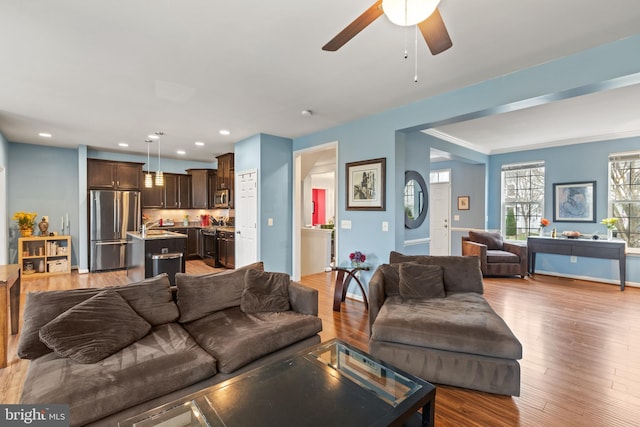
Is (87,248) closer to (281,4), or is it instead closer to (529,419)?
(281,4)

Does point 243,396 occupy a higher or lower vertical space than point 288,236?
lower

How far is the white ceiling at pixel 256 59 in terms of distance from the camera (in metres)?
1.99

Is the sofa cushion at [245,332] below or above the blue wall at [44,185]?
below

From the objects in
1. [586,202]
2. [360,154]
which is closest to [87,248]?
[360,154]

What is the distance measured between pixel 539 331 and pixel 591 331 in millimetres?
566

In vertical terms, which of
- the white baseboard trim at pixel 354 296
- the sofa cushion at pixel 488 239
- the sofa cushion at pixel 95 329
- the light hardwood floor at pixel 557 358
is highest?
the sofa cushion at pixel 488 239

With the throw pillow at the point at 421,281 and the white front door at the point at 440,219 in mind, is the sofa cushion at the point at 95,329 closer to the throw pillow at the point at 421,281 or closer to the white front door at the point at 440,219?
the throw pillow at the point at 421,281

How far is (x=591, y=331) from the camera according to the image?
321cm

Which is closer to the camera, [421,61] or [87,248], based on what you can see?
[421,61]

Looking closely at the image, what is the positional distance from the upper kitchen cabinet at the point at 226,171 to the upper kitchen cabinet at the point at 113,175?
1.93m

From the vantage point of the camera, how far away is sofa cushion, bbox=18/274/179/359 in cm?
180

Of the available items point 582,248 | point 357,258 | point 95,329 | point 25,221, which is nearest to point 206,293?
point 95,329

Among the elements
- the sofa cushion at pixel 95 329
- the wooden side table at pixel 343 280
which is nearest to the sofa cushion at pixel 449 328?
the wooden side table at pixel 343 280

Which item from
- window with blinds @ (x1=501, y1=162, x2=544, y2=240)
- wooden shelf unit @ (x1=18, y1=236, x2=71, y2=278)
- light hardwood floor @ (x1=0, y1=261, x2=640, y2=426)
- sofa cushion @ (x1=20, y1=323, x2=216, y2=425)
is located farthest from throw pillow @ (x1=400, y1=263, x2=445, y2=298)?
wooden shelf unit @ (x1=18, y1=236, x2=71, y2=278)
